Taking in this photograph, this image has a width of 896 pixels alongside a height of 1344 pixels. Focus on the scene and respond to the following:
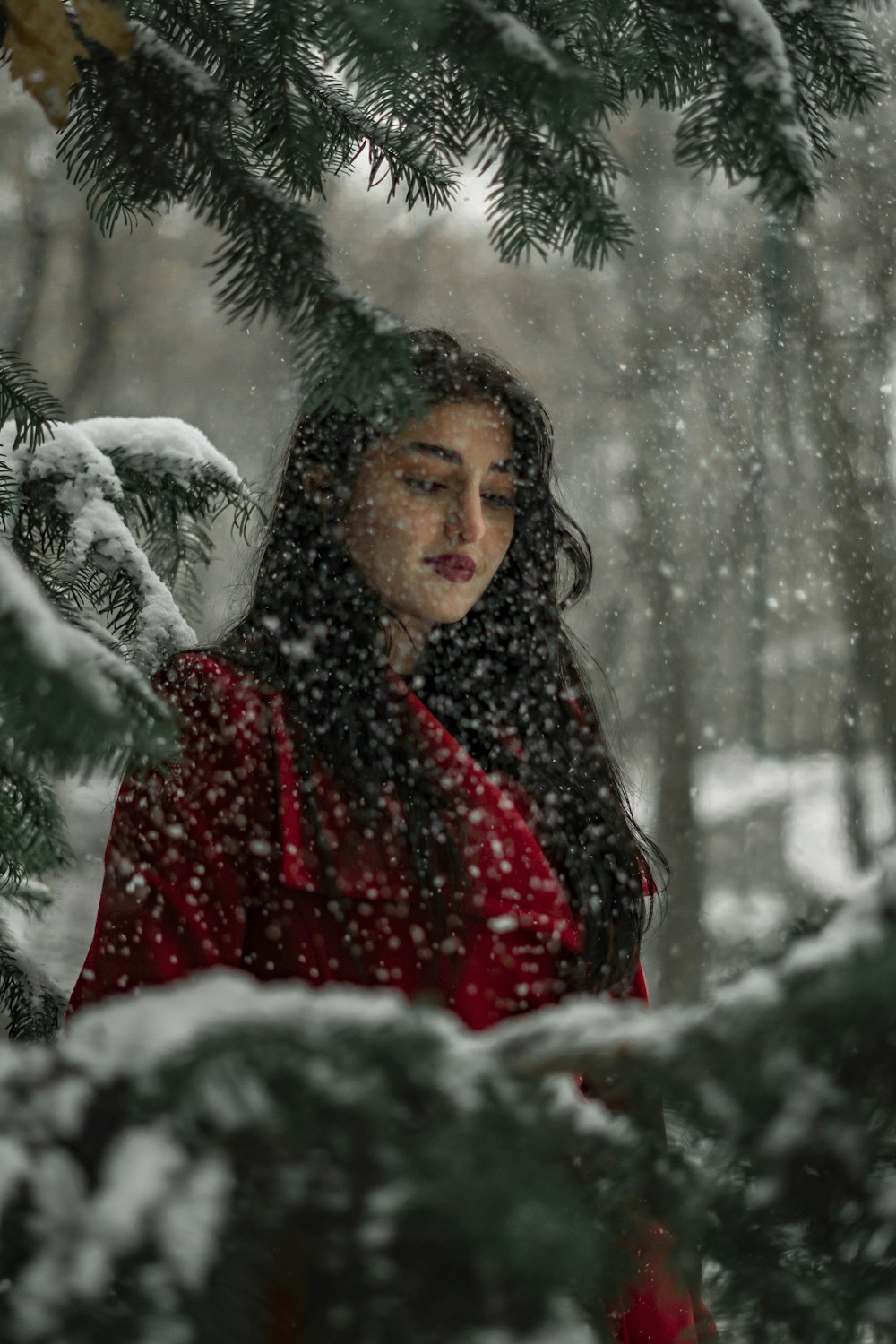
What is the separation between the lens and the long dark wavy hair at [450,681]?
1.18m

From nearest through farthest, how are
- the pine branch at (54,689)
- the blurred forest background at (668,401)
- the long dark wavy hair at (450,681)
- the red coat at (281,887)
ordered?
the pine branch at (54,689) < the red coat at (281,887) < the long dark wavy hair at (450,681) < the blurred forest background at (668,401)

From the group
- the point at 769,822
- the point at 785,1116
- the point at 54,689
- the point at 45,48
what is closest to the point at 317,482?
the point at 45,48

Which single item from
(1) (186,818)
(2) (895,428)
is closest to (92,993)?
(1) (186,818)

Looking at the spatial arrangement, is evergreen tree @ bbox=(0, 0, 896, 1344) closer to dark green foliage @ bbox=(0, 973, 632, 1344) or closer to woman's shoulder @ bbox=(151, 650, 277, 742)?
dark green foliage @ bbox=(0, 973, 632, 1344)

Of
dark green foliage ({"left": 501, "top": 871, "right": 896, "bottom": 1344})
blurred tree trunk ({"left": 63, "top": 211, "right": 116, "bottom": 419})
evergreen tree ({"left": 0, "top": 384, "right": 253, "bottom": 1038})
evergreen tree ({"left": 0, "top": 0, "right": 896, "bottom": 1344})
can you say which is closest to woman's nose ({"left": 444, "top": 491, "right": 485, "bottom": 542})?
evergreen tree ({"left": 0, "top": 384, "right": 253, "bottom": 1038})

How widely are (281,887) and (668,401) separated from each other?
8.68 metres

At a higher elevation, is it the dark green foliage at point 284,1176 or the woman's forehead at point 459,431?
the woman's forehead at point 459,431

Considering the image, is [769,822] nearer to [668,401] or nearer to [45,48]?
[668,401]

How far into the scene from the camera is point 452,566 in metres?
1.24

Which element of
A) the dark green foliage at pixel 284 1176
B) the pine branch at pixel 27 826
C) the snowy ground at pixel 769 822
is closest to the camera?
the dark green foliage at pixel 284 1176

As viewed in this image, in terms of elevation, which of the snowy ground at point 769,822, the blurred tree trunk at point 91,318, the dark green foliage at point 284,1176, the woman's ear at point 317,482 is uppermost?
the blurred tree trunk at point 91,318

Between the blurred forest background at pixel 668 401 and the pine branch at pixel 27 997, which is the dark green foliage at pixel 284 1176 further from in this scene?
the blurred forest background at pixel 668 401

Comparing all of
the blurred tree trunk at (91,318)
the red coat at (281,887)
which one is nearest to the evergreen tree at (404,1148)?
the red coat at (281,887)

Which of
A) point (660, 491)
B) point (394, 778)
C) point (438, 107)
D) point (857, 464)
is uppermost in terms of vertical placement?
point (857, 464)
